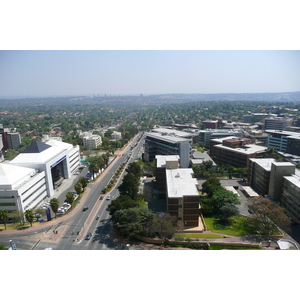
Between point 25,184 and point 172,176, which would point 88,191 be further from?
point 172,176

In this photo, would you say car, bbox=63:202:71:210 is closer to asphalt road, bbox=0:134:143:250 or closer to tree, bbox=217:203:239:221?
asphalt road, bbox=0:134:143:250

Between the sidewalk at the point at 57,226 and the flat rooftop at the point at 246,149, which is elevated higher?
the flat rooftop at the point at 246,149

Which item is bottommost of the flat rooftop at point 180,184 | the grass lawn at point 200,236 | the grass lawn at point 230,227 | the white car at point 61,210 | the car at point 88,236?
the grass lawn at point 230,227

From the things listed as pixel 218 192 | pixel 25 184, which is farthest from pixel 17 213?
pixel 218 192

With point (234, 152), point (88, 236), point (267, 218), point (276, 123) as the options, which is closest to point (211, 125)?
point (276, 123)

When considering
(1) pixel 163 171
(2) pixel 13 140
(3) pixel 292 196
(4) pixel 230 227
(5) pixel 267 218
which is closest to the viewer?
(5) pixel 267 218

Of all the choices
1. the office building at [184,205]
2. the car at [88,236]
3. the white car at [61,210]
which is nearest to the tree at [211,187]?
the office building at [184,205]

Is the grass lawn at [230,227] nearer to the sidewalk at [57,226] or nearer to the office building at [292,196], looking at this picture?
the office building at [292,196]

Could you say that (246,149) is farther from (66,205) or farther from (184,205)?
(66,205)
